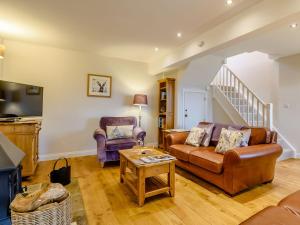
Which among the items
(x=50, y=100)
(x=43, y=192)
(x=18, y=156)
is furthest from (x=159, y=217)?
(x=50, y=100)

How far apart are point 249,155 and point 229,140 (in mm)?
491

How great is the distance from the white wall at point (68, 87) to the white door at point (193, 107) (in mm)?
1392

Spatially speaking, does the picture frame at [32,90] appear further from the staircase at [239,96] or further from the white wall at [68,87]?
the staircase at [239,96]

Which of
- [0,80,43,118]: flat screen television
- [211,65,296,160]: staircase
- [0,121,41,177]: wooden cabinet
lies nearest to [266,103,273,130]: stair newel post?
[211,65,296,160]: staircase

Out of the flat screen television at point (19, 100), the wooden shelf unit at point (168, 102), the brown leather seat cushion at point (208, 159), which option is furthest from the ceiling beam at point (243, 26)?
the flat screen television at point (19, 100)

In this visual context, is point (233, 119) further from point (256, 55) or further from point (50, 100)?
point (50, 100)

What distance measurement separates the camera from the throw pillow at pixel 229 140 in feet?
→ 8.54

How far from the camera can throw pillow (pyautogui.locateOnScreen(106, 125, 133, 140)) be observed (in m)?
3.78

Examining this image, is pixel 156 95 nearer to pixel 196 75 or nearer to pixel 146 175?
pixel 196 75

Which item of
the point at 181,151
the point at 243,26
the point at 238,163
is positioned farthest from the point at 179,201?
the point at 243,26

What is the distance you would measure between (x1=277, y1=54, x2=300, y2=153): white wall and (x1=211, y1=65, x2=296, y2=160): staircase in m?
0.19

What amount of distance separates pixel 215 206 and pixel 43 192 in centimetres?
183

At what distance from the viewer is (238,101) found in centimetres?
497

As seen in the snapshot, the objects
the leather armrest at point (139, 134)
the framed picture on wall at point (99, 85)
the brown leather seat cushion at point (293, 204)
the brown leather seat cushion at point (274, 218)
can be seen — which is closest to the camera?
the brown leather seat cushion at point (274, 218)
